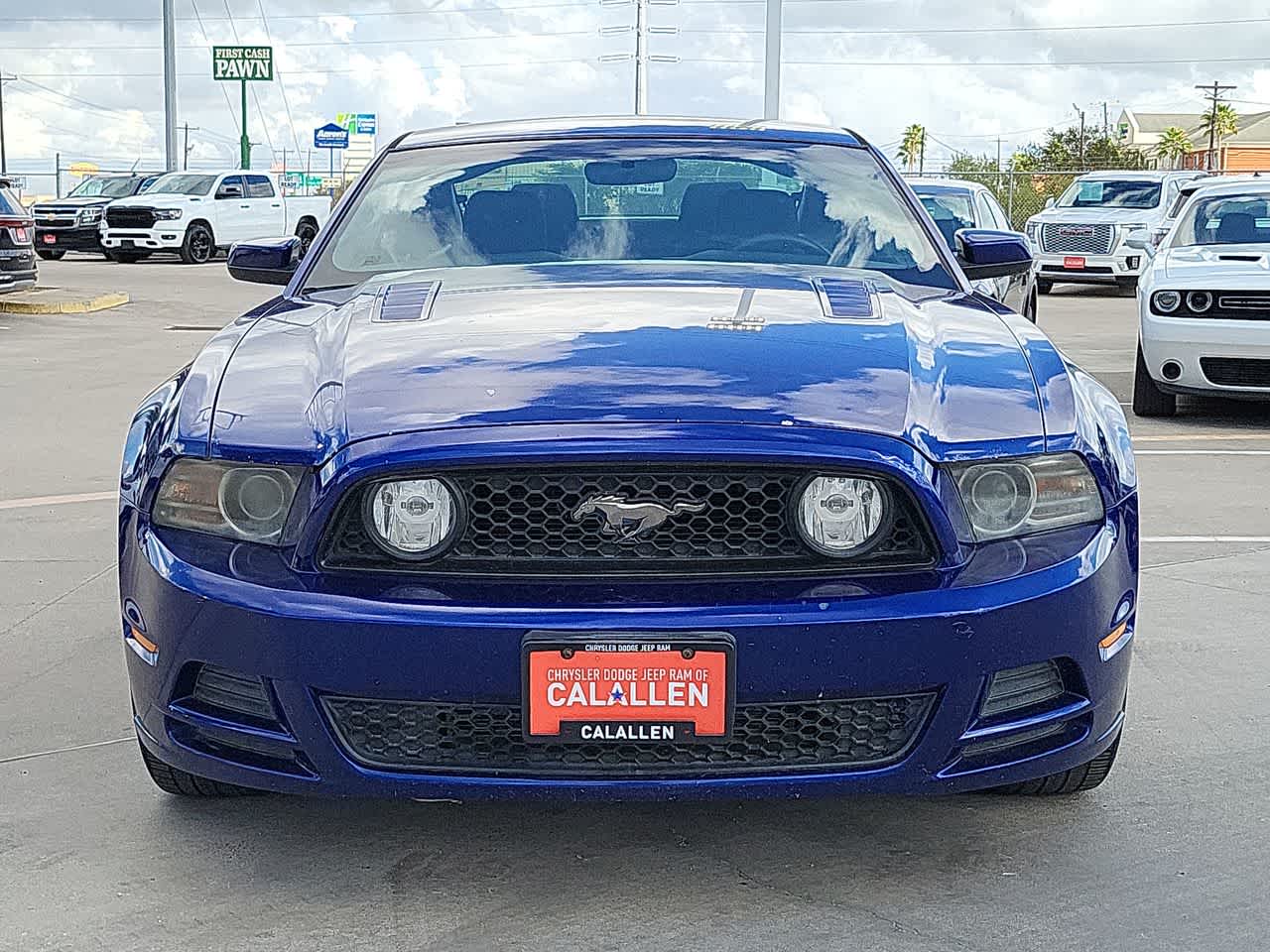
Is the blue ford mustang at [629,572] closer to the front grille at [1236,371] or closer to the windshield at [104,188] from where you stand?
the front grille at [1236,371]

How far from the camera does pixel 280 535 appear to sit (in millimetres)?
2898

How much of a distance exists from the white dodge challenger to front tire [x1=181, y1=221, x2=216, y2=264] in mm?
22379

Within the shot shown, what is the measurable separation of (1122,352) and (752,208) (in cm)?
1095

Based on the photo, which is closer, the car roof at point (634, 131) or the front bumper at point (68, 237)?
the car roof at point (634, 131)

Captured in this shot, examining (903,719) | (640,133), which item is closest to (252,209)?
(640,133)

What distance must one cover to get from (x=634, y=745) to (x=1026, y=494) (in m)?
0.82

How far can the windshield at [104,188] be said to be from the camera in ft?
107

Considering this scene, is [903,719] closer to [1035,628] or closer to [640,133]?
[1035,628]

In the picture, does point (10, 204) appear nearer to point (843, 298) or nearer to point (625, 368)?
point (843, 298)

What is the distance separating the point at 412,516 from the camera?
2885mm

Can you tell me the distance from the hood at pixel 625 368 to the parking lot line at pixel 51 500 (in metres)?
3.75

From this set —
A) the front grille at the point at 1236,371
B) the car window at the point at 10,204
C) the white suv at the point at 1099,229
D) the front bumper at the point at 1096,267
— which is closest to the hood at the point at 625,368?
the front grille at the point at 1236,371

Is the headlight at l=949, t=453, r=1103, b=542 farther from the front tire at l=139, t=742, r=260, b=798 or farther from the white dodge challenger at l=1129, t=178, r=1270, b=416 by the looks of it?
the white dodge challenger at l=1129, t=178, r=1270, b=416

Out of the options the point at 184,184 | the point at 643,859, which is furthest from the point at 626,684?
the point at 184,184
